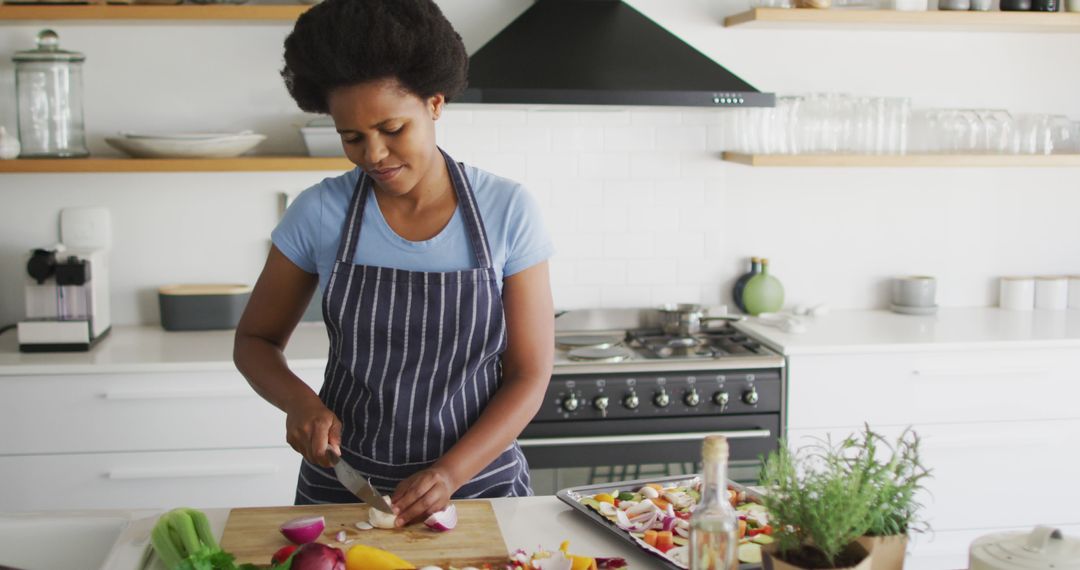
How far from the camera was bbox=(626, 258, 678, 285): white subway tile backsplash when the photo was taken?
397 cm

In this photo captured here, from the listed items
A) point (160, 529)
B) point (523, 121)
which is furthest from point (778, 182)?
point (160, 529)

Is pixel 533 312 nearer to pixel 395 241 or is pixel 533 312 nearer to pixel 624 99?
pixel 395 241

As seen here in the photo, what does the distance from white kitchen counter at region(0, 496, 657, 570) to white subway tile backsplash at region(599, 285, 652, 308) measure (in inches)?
82.4

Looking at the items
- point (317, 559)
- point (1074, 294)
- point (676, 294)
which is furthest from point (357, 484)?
point (1074, 294)

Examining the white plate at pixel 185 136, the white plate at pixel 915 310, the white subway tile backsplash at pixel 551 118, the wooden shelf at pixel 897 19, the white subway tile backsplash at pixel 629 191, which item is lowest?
the white plate at pixel 915 310

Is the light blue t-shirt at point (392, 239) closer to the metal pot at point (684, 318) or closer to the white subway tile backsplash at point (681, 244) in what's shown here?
the metal pot at point (684, 318)

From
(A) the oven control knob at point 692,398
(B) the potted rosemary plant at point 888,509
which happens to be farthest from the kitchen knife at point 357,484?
(A) the oven control knob at point 692,398

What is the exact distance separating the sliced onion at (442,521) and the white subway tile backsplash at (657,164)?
2.30 metres

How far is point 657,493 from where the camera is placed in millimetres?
1863

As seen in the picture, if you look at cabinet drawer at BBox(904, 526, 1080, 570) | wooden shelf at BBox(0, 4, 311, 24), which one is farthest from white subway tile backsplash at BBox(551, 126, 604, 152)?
cabinet drawer at BBox(904, 526, 1080, 570)

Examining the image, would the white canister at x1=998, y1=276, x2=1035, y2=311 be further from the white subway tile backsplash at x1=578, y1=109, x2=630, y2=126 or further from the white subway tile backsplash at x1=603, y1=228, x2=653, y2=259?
the white subway tile backsplash at x1=578, y1=109, x2=630, y2=126

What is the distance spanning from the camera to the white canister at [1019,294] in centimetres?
408

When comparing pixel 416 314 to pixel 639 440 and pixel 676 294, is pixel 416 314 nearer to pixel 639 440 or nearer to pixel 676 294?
pixel 639 440

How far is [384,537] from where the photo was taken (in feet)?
5.69
